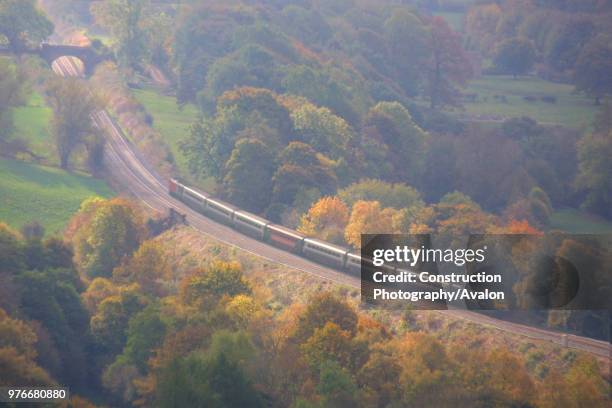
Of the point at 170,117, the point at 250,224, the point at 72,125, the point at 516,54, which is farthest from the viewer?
the point at 516,54

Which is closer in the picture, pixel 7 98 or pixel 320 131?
pixel 7 98

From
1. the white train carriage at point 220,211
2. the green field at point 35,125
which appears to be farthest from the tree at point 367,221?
the green field at point 35,125

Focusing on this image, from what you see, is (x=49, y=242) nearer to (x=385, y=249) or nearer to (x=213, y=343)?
(x=213, y=343)

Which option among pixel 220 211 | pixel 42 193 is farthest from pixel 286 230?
pixel 42 193

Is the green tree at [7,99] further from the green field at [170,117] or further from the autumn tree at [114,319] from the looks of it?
the autumn tree at [114,319]

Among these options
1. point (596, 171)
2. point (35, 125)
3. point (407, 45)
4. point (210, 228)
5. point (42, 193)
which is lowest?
point (210, 228)

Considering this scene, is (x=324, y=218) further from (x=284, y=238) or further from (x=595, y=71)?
(x=595, y=71)
